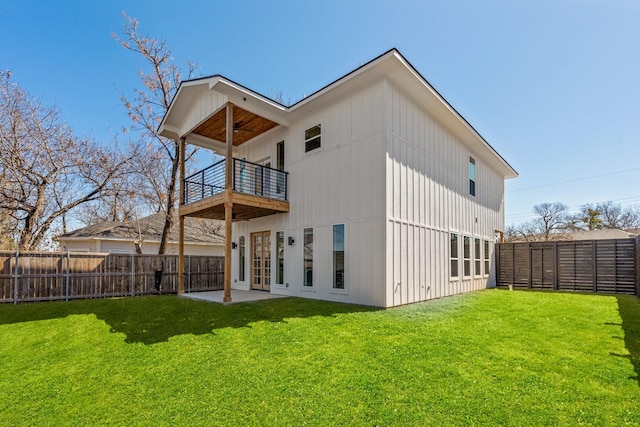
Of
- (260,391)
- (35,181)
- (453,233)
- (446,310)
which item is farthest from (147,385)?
(35,181)

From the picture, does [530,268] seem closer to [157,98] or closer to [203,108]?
[203,108]

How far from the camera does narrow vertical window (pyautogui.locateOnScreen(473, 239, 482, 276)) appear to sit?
13219mm

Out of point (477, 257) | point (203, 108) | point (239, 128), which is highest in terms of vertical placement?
point (203, 108)

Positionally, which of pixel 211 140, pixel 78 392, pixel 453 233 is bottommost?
pixel 78 392

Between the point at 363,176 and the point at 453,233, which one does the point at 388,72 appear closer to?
the point at 363,176

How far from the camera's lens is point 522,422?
10.0ft

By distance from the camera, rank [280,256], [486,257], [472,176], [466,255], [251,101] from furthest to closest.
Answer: [486,257] → [472,176] → [466,255] → [280,256] → [251,101]

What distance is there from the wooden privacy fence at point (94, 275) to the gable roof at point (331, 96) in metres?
5.05

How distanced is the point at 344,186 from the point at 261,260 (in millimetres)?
4601

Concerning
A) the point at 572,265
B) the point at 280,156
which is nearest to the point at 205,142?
the point at 280,156

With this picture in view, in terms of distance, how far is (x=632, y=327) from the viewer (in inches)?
243

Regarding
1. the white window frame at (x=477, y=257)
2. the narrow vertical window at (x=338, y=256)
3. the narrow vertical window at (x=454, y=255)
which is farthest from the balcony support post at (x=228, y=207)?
the white window frame at (x=477, y=257)

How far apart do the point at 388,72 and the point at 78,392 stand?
28.0 ft

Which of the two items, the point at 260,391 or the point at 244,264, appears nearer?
the point at 260,391
